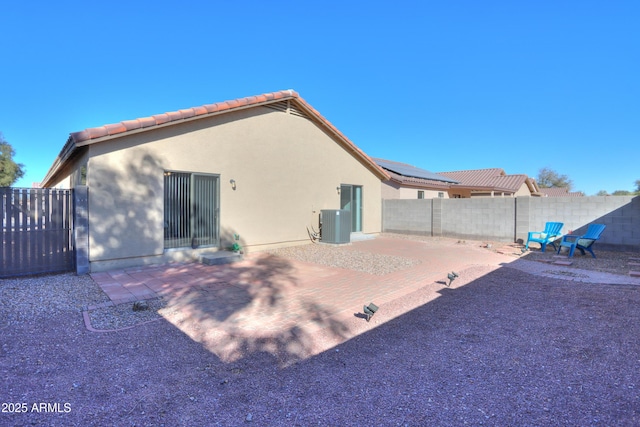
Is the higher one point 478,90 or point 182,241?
point 478,90

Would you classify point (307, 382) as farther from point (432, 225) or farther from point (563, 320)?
point (432, 225)

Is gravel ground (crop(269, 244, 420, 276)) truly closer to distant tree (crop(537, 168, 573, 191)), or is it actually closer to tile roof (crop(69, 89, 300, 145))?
tile roof (crop(69, 89, 300, 145))

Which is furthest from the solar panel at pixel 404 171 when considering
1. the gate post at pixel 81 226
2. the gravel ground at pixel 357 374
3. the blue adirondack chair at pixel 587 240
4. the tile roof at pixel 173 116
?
the gate post at pixel 81 226

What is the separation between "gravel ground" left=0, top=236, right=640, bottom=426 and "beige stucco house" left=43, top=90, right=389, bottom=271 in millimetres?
3018

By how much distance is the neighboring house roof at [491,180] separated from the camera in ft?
81.8

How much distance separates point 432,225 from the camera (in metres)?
15.5

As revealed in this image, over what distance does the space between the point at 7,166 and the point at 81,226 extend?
33.8 meters

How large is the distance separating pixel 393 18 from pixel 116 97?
37.8ft

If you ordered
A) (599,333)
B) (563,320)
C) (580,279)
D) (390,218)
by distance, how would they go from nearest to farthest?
(599,333), (563,320), (580,279), (390,218)

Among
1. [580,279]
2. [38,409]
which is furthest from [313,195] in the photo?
[38,409]

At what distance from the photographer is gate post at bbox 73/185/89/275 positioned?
22.4 feet

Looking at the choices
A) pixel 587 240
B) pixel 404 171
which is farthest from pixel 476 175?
pixel 587 240

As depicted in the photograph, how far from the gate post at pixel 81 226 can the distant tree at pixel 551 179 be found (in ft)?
240

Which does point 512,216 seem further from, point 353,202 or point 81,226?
point 81,226
